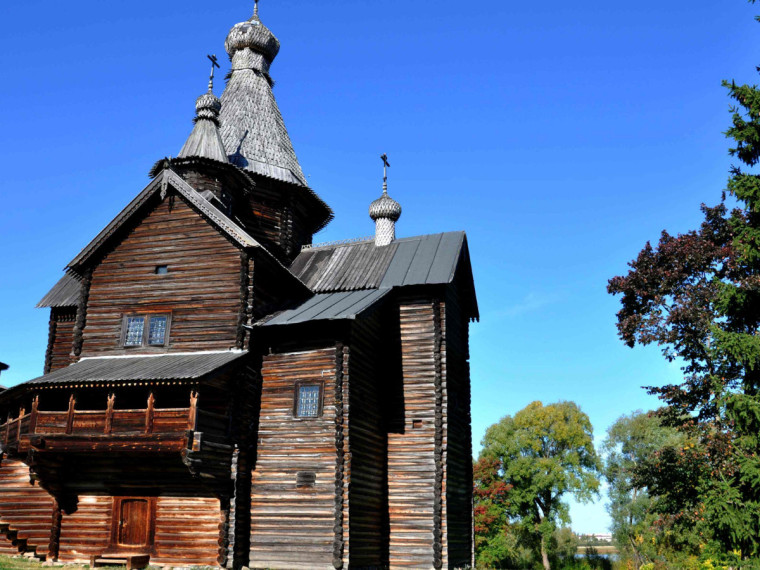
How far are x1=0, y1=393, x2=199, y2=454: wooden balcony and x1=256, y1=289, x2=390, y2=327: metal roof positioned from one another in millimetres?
3982

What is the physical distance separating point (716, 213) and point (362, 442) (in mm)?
15320

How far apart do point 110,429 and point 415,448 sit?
32.7 ft

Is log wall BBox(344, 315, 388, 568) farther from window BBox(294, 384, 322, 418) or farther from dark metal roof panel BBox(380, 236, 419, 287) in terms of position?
dark metal roof panel BBox(380, 236, 419, 287)

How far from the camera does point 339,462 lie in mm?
19625

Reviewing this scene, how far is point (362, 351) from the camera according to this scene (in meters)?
21.9

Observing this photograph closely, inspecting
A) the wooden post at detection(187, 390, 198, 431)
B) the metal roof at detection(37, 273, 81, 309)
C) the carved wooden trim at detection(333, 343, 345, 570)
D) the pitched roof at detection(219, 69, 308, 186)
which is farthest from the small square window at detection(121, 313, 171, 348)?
the pitched roof at detection(219, 69, 308, 186)

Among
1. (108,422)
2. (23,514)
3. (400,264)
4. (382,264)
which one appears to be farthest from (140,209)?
(23,514)

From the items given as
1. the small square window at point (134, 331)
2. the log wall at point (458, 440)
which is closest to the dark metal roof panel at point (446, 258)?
the log wall at point (458, 440)

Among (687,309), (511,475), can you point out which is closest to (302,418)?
(687,309)

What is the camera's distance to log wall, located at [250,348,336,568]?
19.4 metres

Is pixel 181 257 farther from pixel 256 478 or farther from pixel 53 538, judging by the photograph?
pixel 53 538

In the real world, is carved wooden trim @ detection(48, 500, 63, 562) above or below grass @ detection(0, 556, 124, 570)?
above

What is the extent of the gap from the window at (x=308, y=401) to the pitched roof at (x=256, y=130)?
416 inches

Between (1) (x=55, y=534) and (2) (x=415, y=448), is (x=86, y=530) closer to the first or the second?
(1) (x=55, y=534)
